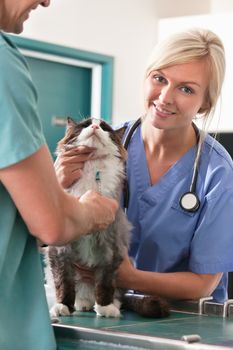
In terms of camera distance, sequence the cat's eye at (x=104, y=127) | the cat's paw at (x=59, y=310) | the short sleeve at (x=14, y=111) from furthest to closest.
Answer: the cat's eye at (x=104, y=127)
the cat's paw at (x=59, y=310)
the short sleeve at (x=14, y=111)

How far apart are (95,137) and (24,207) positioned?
1.75 ft

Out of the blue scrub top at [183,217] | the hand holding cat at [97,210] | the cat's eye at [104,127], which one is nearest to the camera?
the hand holding cat at [97,210]

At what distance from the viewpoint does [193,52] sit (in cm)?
198

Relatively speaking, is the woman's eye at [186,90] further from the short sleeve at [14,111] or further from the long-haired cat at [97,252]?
the short sleeve at [14,111]

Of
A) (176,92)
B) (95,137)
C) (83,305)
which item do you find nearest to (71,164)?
(95,137)

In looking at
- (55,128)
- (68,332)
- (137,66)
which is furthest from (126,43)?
(68,332)

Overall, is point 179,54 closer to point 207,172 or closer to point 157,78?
point 157,78

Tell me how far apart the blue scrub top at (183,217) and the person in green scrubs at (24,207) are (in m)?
0.58

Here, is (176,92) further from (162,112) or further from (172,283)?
(172,283)

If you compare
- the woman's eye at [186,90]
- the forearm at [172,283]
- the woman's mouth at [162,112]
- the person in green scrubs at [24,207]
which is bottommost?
the forearm at [172,283]

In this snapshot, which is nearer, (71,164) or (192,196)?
(71,164)

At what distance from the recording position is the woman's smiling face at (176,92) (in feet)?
6.51

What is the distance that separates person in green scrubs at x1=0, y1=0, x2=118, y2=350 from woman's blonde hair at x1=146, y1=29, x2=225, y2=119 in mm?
703

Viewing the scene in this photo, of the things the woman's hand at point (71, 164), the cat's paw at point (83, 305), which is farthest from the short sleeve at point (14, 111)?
the cat's paw at point (83, 305)
